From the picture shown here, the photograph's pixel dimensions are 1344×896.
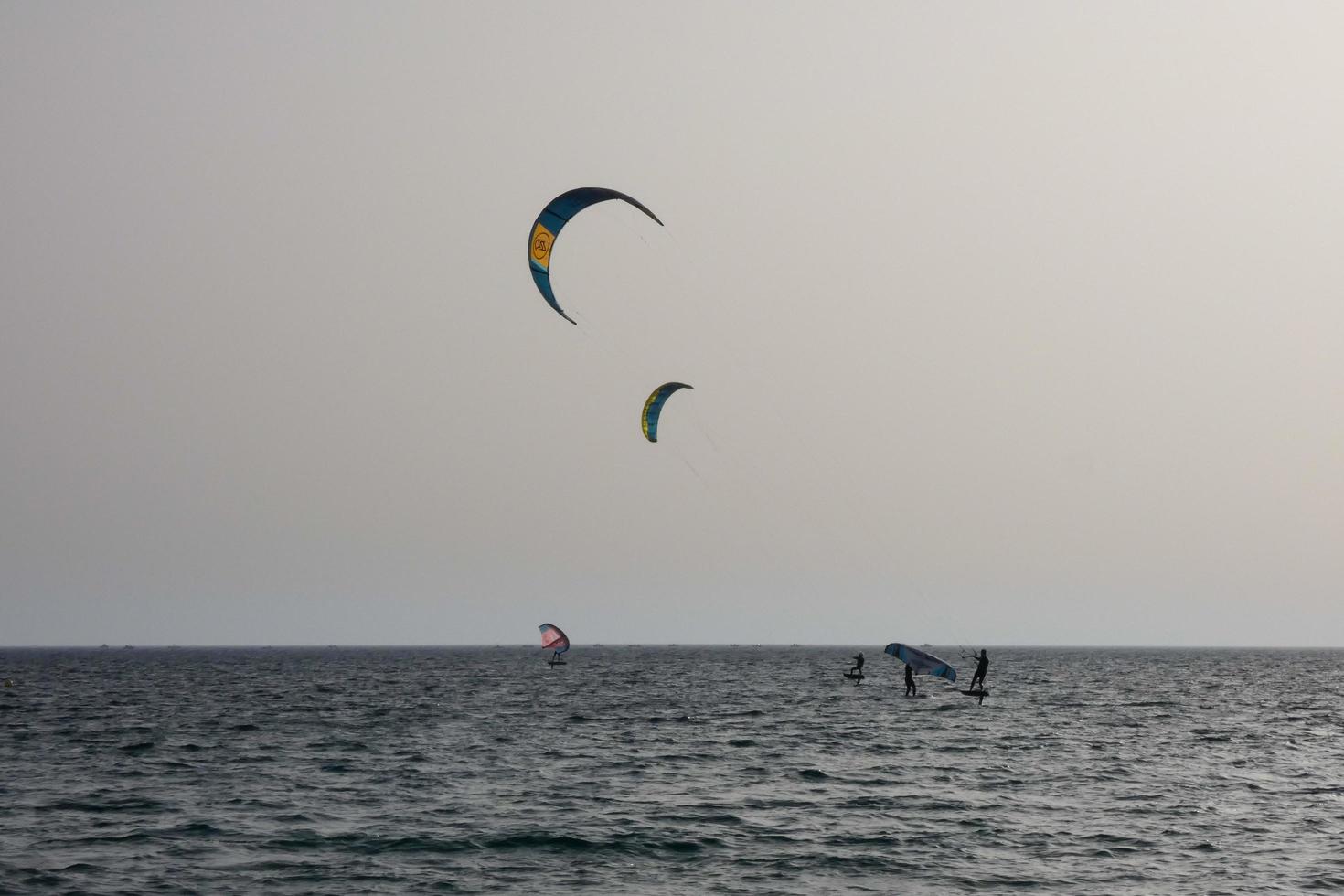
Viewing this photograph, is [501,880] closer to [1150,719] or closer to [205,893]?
[205,893]

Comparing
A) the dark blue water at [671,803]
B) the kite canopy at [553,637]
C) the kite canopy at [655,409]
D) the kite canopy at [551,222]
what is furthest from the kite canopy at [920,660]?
the kite canopy at [553,637]

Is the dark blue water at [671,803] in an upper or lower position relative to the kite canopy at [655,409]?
lower

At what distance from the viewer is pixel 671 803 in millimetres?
26984

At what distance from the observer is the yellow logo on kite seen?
32.6 metres

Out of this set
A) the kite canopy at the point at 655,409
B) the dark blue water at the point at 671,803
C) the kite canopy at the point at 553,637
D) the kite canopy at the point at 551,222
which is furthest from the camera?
the kite canopy at the point at 553,637

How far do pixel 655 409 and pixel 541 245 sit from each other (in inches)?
481

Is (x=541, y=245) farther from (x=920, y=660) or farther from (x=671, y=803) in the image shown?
(x=920, y=660)

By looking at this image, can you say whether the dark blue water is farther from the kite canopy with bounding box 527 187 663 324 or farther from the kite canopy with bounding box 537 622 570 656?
the kite canopy with bounding box 537 622 570 656

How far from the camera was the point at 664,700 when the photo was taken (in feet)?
213

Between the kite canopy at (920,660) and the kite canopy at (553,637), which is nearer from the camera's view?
the kite canopy at (920,660)

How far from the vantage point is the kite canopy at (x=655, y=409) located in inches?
1725

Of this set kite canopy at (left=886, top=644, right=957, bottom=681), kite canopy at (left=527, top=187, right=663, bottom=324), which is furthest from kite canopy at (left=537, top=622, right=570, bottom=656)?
kite canopy at (left=527, top=187, right=663, bottom=324)

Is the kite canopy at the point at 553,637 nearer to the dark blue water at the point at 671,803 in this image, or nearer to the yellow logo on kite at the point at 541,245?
the dark blue water at the point at 671,803

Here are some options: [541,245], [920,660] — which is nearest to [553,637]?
[920,660]
